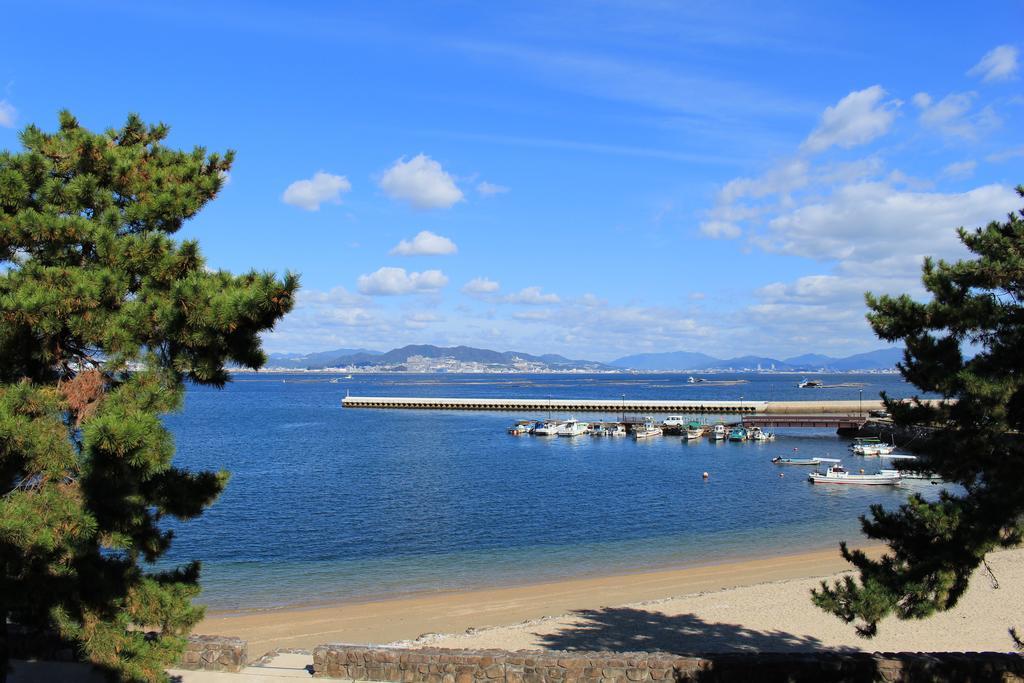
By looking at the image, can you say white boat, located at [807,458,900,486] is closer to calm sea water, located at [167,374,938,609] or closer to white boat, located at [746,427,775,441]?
calm sea water, located at [167,374,938,609]

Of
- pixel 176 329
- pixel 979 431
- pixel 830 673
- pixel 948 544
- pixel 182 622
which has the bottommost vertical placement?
pixel 830 673

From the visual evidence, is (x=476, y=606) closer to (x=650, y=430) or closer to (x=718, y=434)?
(x=718, y=434)

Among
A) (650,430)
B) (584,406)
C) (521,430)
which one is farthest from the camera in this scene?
(584,406)

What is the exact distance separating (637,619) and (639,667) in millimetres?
7238

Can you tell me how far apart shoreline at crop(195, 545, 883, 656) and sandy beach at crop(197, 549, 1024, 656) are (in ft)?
0.10

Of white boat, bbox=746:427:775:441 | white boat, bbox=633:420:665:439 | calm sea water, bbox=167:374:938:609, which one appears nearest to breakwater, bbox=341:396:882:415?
white boat, bbox=633:420:665:439

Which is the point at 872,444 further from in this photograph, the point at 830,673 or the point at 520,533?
the point at 830,673

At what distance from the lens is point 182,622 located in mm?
8727

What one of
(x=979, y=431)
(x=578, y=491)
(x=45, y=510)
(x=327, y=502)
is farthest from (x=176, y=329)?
(x=578, y=491)

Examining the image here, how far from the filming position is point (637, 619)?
17.9 metres

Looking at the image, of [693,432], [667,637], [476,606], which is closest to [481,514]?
[476,606]

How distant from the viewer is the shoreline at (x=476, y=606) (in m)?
17.4

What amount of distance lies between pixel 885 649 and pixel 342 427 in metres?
70.9

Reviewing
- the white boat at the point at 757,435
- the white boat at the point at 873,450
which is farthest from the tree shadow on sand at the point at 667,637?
the white boat at the point at 757,435
